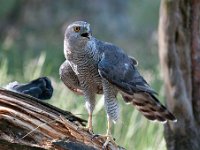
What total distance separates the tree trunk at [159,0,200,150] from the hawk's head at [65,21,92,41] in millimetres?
1213

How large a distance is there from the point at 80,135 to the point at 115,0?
15.1m

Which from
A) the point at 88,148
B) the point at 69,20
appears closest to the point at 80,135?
the point at 88,148

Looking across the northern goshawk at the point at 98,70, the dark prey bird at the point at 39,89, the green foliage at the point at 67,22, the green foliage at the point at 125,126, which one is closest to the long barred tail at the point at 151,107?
the northern goshawk at the point at 98,70

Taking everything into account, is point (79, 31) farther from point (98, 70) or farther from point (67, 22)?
point (67, 22)

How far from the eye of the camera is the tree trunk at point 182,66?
6520mm

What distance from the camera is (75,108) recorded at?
7680 millimetres

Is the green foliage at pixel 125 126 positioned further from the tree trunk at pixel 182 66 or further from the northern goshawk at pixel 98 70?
the northern goshawk at pixel 98 70

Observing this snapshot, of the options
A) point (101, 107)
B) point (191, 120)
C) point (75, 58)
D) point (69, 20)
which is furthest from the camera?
point (69, 20)

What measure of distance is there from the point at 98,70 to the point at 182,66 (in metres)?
1.21

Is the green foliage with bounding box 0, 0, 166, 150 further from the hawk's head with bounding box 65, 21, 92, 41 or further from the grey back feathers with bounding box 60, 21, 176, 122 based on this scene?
the hawk's head with bounding box 65, 21, 92, 41

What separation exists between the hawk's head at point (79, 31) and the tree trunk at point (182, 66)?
1.21 m

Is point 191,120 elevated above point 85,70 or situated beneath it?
situated beneath

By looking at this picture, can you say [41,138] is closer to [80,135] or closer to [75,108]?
[80,135]

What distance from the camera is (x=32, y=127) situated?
5082 millimetres
